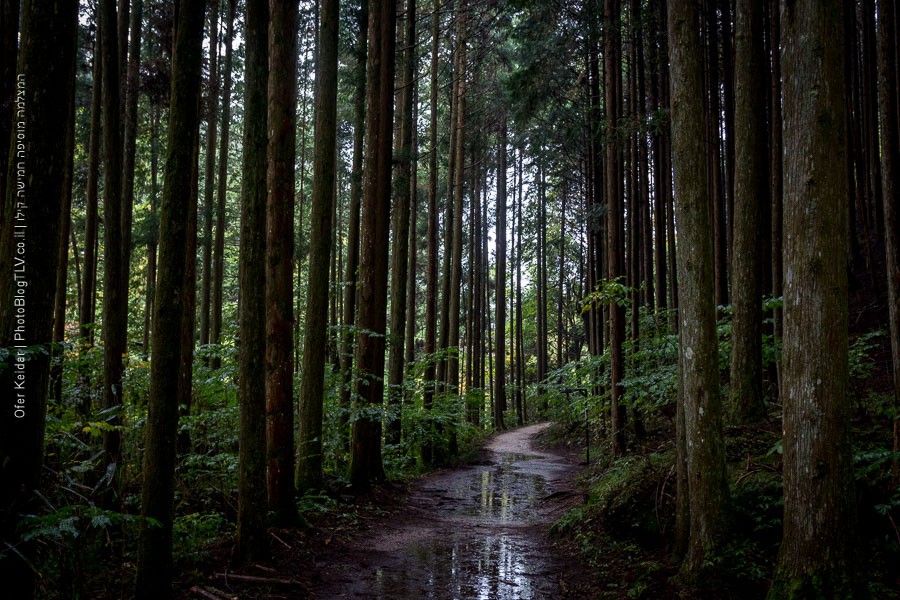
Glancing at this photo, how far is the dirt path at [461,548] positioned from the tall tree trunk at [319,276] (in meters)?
1.67

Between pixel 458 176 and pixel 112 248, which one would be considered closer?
pixel 112 248

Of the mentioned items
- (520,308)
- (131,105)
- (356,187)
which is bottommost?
(520,308)

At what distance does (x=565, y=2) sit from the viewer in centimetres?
1595

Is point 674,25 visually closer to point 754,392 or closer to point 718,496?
point 718,496

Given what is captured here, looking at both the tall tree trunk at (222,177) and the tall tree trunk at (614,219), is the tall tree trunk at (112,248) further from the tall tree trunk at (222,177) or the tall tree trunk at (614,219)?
the tall tree trunk at (614,219)

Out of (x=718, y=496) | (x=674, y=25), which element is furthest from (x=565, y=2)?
(x=718, y=496)

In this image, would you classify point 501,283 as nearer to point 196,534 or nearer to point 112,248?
point 112,248

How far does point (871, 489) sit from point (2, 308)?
23.5ft

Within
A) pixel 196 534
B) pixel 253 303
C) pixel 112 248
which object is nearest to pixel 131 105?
pixel 112 248

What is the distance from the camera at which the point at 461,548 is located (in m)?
7.34

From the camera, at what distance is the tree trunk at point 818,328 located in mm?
4047

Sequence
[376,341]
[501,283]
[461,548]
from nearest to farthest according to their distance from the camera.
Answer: [461,548] → [376,341] → [501,283]

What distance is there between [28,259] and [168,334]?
1087mm

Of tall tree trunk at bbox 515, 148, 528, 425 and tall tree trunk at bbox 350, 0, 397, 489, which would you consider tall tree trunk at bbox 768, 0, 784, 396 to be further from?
tall tree trunk at bbox 515, 148, 528, 425
